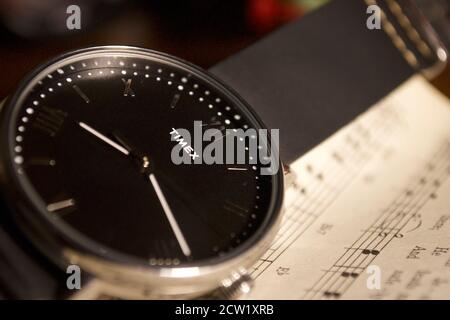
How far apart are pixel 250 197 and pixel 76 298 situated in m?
0.23

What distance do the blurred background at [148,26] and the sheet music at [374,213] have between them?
22cm

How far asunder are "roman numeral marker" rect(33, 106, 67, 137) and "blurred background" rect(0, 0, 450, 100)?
442 millimetres

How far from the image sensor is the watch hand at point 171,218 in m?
0.71

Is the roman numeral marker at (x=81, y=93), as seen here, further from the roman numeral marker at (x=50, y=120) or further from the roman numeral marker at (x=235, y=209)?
the roman numeral marker at (x=235, y=209)

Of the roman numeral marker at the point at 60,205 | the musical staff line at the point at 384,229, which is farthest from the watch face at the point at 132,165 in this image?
the musical staff line at the point at 384,229

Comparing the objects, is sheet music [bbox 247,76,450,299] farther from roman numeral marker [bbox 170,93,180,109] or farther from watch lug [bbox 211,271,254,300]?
roman numeral marker [bbox 170,93,180,109]

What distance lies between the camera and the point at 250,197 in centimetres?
79

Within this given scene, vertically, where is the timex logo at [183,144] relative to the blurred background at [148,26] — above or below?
below

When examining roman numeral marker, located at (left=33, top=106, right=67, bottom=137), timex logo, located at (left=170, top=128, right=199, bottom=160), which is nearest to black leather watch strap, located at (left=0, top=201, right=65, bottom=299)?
roman numeral marker, located at (left=33, top=106, right=67, bottom=137)
